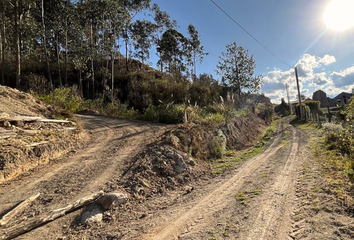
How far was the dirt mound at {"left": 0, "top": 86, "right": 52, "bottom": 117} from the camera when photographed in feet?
22.2

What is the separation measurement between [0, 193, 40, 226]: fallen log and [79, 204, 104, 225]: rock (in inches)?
43.4

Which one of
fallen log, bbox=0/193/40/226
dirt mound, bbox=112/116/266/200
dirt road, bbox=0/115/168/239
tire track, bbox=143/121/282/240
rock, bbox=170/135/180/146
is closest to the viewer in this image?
tire track, bbox=143/121/282/240

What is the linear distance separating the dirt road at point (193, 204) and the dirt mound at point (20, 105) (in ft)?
7.97

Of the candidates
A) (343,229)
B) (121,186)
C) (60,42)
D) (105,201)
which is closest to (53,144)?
(121,186)

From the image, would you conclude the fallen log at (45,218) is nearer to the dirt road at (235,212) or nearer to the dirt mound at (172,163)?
the dirt mound at (172,163)

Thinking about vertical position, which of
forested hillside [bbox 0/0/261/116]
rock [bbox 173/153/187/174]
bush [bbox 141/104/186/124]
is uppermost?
forested hillside [bbox 0/0/261/116]

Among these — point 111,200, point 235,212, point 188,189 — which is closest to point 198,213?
point 235,212

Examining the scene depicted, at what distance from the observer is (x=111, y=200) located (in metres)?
4.12

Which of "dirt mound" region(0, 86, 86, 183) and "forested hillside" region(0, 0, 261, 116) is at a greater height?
"forested hillside" region(0, 0, 261, 116)

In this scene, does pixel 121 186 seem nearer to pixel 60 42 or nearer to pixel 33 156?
pixel 33 156

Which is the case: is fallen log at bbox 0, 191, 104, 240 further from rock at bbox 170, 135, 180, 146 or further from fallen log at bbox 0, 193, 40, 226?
rock at bbox 170, 135, 180, 146

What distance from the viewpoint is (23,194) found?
4.24 m

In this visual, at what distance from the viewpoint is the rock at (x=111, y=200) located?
13.3 feet

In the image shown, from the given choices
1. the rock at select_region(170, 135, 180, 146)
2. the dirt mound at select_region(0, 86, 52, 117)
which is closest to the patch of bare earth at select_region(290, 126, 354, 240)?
the rock at select_region(170, 135, 180, 146)
